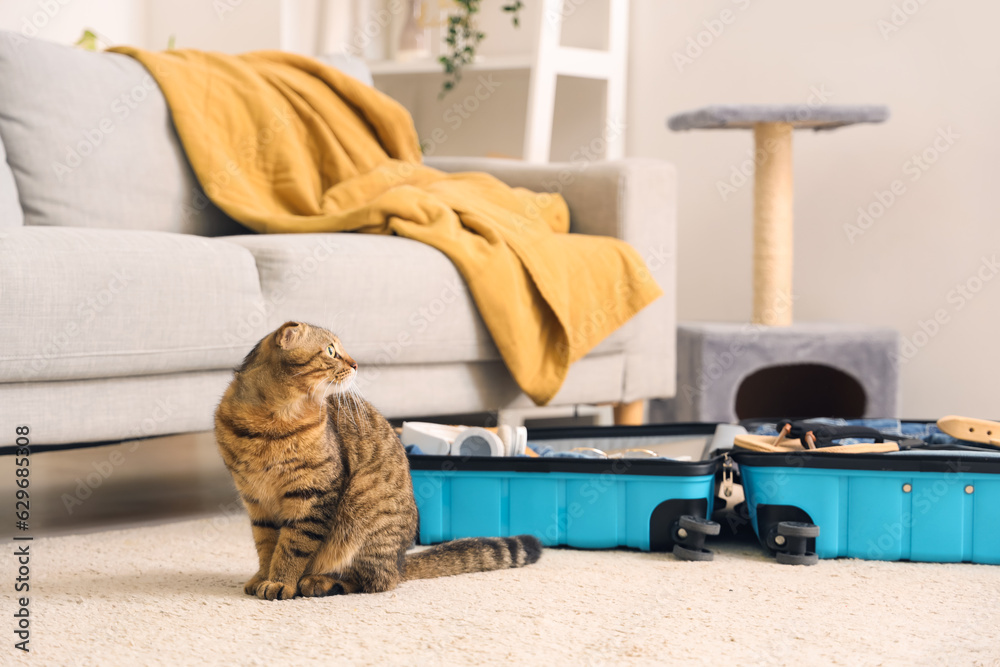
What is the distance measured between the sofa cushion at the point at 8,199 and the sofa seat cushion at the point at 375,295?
1.53ft

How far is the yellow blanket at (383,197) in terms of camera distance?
1.95m

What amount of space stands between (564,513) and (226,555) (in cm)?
50

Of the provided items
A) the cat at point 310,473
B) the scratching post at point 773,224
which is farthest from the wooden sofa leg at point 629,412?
the cat at point 310,473

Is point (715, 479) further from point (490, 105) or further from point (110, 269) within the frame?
point (490, 105)

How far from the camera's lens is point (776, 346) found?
2.44 meters

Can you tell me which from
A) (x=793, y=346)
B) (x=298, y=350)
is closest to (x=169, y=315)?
(x=298, y=350)

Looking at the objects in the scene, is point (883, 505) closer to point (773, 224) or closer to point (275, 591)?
point (275, 591)

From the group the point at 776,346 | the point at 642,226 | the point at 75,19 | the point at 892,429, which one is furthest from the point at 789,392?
the point at 75,19

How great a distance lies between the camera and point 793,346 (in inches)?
95.7

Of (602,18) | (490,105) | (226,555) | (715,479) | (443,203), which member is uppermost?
(602,18)

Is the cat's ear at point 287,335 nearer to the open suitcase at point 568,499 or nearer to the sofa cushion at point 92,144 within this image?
the open suitcase at point 568,499

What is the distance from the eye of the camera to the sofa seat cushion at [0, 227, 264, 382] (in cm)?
143

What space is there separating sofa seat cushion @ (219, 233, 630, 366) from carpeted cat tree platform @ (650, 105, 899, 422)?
734 millimetres

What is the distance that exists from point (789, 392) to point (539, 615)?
1919mm
